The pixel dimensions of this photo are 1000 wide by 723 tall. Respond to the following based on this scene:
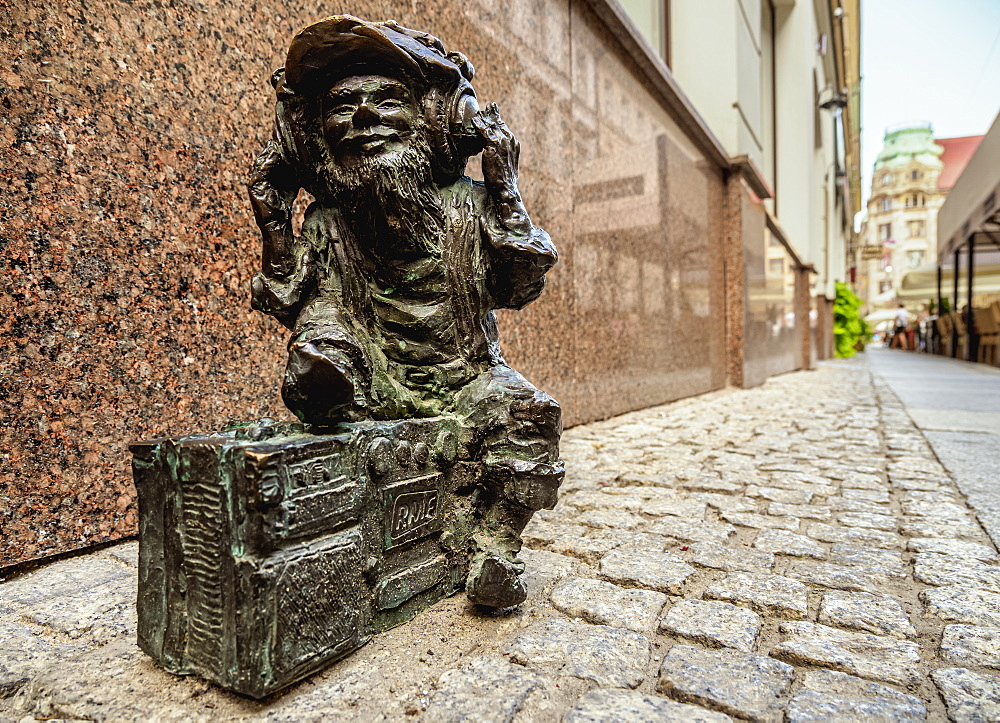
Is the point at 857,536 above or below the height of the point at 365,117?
below

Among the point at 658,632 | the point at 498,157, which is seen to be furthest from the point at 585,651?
the point at 498,157

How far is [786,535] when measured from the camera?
8.29 ft

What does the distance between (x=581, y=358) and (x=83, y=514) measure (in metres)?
3.50

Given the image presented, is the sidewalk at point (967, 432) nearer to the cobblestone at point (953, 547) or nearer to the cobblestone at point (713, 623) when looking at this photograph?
the cobblestone at point (953, 547)

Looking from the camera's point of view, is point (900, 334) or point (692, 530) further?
point (900, 334)

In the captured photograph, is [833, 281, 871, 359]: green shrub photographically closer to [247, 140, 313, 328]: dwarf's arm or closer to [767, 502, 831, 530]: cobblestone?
[767, 502, 831, 530]: cobblestone

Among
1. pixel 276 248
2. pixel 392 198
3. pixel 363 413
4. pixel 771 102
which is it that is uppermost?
pixel 771 102

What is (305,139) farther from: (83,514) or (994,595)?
(994,595)

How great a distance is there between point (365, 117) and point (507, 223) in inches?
18.6

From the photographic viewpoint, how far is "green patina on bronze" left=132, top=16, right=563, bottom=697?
1.37 meters

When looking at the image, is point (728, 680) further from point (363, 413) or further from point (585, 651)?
point (363, 413)

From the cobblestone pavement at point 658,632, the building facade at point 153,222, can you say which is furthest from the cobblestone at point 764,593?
the building facade at point 153,222

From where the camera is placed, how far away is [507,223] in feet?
6.20

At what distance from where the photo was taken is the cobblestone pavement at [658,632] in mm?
1339
